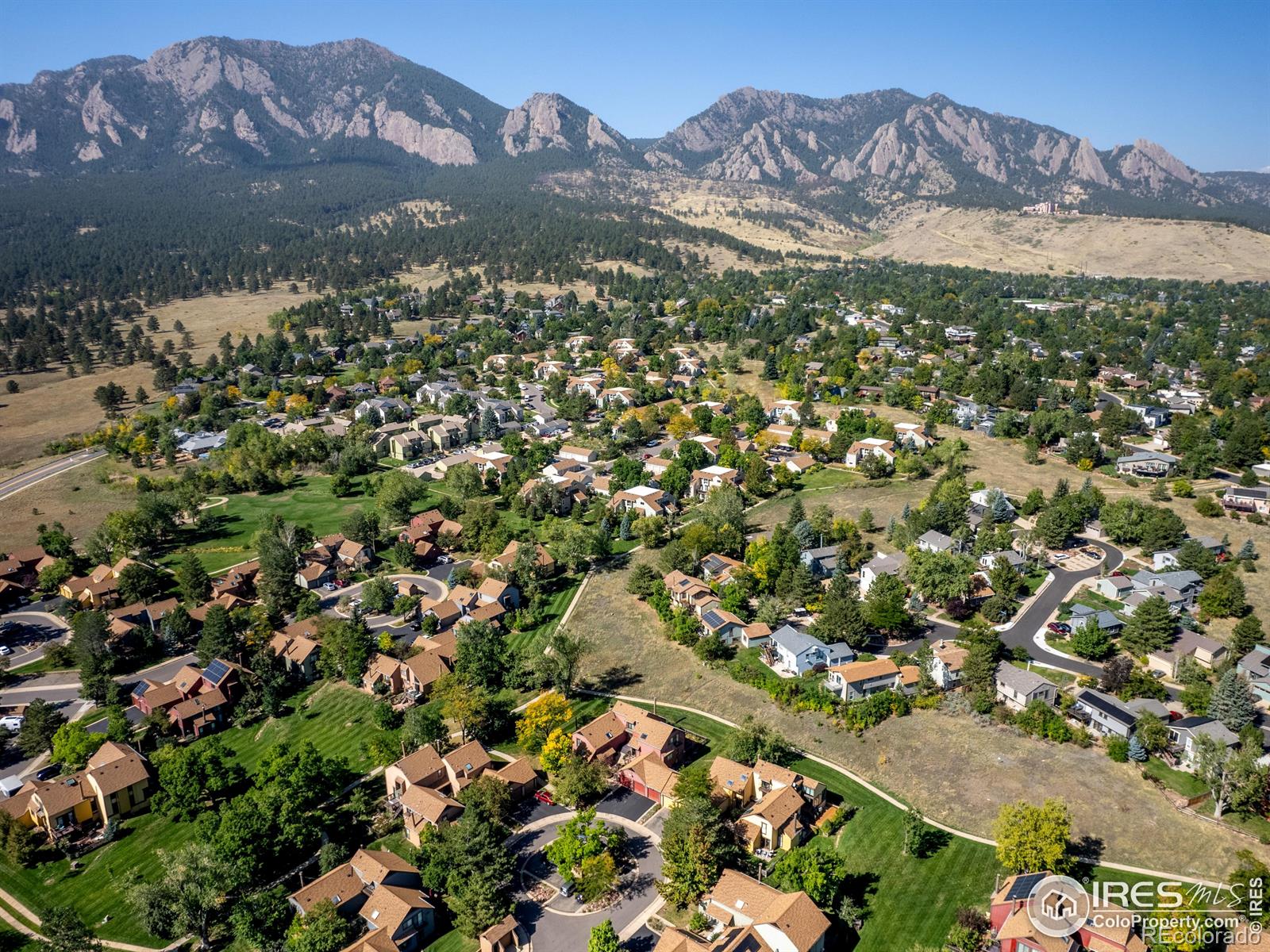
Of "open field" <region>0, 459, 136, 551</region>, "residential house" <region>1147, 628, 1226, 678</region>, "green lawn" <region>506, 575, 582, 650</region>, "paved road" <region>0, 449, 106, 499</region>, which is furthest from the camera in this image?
"paved road" <region>0, 449, 106, 499</region>

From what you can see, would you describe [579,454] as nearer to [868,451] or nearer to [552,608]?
[868,451]

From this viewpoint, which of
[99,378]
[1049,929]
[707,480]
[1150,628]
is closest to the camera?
[1049,929]

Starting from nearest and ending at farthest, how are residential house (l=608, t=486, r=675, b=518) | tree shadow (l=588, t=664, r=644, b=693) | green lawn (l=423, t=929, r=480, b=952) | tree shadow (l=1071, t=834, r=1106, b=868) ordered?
1. green lawn (l=423, t=929, r=480, b=952)
2. tree shadow (l=1071, t=834, r=1106, b=868)
3. tree shadow (l=588, t=664, r=644, b=693)
4. residential house (l=608, t=486, r=675, b=518)

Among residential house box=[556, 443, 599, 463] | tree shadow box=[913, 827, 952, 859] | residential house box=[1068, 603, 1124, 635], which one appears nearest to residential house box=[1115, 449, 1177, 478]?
residential house box=[1068, 603, 1124, 635]

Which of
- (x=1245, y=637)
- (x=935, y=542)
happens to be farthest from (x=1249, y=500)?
(x=935, y=542)

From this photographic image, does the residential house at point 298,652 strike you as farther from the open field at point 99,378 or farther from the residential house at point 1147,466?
the residential house at point 1147,466

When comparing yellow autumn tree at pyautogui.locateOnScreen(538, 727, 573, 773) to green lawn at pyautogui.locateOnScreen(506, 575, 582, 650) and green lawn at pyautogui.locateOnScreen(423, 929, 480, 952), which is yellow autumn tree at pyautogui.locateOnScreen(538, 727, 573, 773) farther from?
green lawn at pyautogui.locateOnScreen(506, 575, 582, 650)

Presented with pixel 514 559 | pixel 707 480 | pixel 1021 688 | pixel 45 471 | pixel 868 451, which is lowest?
pixel 45 471
